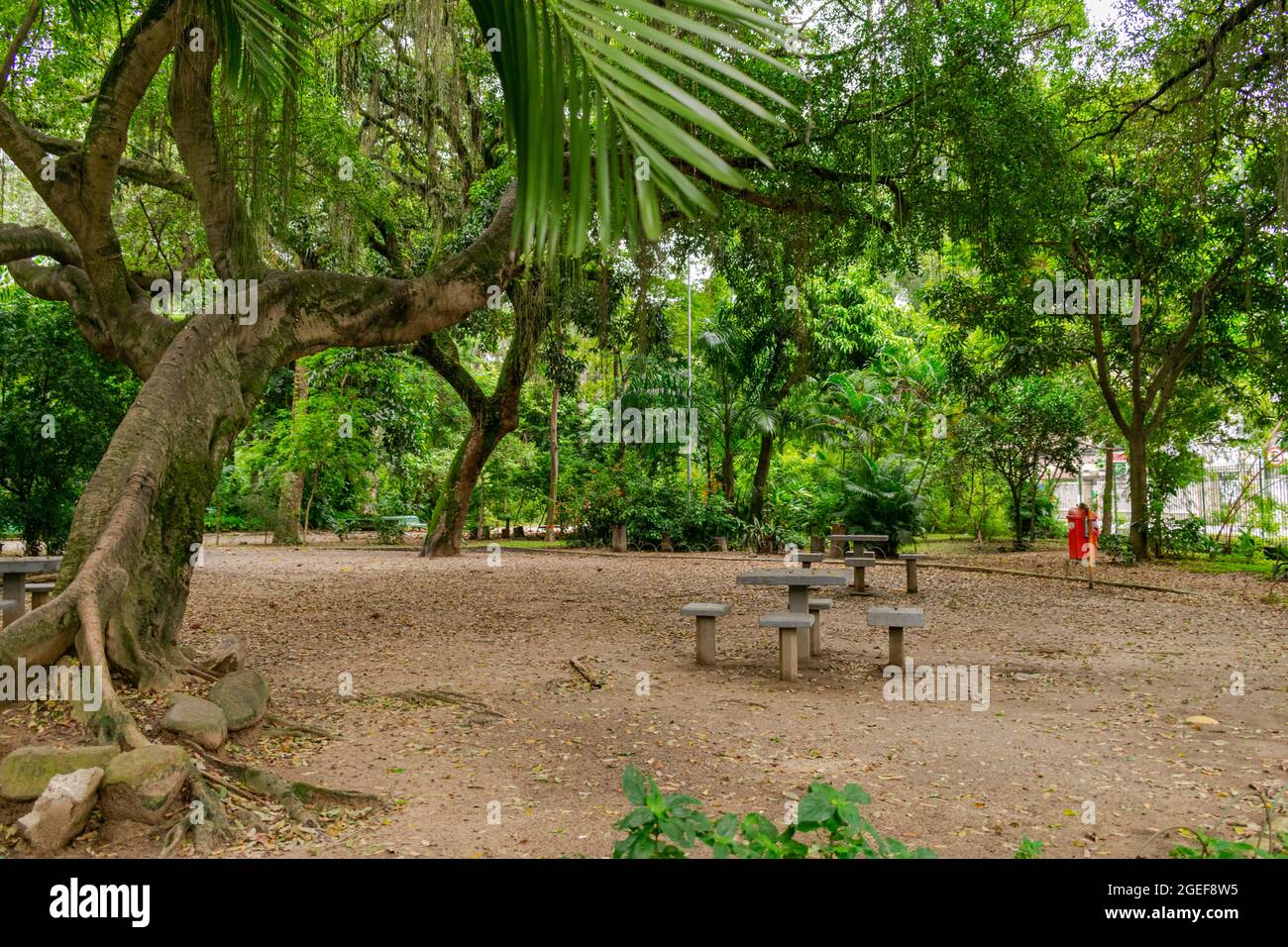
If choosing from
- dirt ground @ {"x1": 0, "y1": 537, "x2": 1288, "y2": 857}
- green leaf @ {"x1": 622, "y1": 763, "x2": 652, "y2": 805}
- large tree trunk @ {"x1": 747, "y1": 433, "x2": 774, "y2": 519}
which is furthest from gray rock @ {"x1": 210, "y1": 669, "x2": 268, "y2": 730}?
large tree trunk @ {"x1": 747, "y1": 433, "x2": 774, "y2": 519}

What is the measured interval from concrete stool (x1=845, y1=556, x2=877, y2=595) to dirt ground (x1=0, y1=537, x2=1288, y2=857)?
93cm

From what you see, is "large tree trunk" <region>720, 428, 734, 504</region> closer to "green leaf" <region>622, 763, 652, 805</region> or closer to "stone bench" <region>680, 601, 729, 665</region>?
"stone bench" <region>680, 601, 729, 665</region>

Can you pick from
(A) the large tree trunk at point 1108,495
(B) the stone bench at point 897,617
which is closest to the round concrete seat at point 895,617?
(B) the stone bench at point 897,617

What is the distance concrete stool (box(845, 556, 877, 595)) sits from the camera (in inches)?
440

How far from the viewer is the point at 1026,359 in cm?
1473

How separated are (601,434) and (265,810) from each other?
18.1 meters

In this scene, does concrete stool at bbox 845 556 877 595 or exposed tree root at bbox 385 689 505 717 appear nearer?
exposed tree root at bbox 385 689 505 717

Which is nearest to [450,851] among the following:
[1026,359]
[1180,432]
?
[1026,359]

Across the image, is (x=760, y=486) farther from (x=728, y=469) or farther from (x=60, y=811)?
(x=60, y=811)

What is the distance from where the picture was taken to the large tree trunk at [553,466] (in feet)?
67.6

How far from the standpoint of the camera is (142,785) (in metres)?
3.26

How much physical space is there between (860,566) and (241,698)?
849 cm

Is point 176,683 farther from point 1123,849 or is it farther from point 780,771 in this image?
point 1123,849

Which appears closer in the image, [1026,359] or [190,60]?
[190,60]
